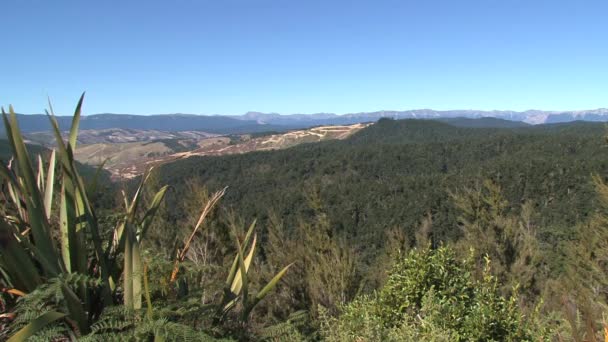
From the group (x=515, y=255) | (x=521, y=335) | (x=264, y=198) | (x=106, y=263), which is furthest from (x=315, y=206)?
(x=264, y=198)

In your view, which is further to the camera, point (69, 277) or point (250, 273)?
point (250, 273)

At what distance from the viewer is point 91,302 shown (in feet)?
7.56

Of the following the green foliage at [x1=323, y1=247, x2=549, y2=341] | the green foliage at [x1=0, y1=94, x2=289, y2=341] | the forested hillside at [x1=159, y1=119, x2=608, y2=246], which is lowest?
the forested hillside at [x1=159, y1=119, x2=608, y2=246]

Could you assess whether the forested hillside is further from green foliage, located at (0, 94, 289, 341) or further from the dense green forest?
green foliage, located at (0, 94, 289, 341)

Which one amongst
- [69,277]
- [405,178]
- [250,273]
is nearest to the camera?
[69,277]

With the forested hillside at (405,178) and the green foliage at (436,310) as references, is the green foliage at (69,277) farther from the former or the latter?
the forested hillside at (405,178)

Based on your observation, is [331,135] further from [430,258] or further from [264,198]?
[430,258]

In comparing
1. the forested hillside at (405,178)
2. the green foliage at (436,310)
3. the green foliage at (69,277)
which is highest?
the green foliage at (69,277)

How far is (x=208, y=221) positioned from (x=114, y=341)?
1178 centimetres

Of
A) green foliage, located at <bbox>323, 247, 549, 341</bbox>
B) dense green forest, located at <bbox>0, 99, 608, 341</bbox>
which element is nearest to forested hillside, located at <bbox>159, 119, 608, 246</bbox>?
dense green forest, located at <bbox>0, 99, 608, 341</bbox>

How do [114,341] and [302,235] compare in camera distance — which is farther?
[302,235]

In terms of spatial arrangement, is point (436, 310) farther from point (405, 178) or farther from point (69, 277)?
point (405, 178)

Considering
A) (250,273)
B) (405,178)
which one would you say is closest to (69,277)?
(250,273)

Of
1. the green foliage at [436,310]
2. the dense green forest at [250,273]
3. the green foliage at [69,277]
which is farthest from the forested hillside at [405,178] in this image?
the green foliage at [69,277]
